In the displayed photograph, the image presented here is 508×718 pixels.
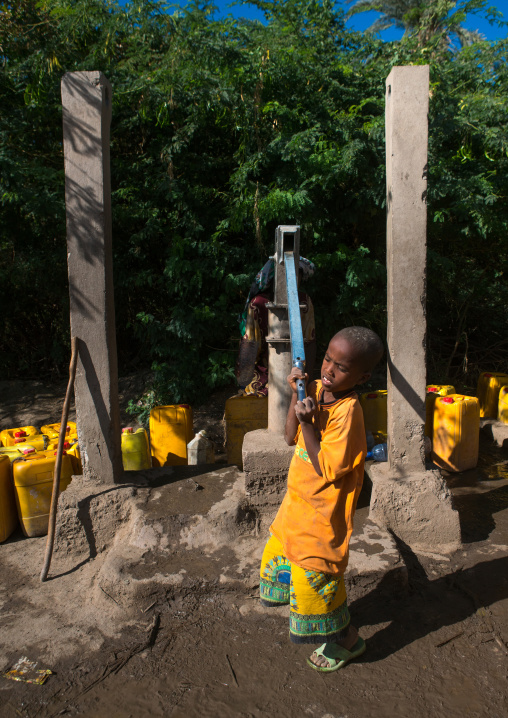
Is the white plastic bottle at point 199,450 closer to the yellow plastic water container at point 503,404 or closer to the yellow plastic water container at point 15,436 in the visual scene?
the yellow plastic water container at point 15,436

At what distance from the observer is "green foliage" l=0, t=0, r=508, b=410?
550 centimetres

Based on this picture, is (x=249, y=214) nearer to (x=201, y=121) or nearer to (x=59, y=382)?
(x=201, y=121)

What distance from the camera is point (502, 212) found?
19.8 feet

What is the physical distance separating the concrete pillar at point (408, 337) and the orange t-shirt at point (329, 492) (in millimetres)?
1262

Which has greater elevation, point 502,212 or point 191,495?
point 502,212

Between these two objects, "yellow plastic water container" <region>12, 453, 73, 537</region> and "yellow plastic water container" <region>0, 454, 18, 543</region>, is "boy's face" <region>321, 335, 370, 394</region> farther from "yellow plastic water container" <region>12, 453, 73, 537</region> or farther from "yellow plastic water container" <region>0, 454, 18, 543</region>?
"yellow plastic water container" <region>0, 454, 18, 543</region>

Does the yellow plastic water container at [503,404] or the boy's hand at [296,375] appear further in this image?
the yellow plastic water container at [503,404]

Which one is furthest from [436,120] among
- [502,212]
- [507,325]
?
[507,325]

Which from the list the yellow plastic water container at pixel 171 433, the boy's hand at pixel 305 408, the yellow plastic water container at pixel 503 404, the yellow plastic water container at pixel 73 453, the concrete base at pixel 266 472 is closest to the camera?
the boy's hand at pixel 305 408

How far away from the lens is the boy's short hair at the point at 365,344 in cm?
194

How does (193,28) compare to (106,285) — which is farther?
(193,28)

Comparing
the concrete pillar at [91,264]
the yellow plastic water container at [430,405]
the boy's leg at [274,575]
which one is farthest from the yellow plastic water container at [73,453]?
the yellow plastic water container at [430,405]

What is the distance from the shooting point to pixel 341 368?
6.48 feet

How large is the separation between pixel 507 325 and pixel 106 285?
6688mm
